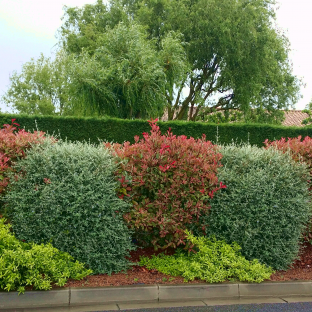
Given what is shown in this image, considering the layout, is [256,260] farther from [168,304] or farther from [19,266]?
[19,266]

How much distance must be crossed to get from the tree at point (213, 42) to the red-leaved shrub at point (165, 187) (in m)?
15.4

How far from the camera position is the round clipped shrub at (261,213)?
503 cm

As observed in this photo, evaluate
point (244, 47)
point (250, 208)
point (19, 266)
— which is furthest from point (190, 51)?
point (19, 266)

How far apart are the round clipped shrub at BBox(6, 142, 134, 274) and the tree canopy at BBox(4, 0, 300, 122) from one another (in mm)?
13977

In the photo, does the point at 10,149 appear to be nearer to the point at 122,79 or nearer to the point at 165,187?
the point at 165,187

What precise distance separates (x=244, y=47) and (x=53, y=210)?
21.5 meters

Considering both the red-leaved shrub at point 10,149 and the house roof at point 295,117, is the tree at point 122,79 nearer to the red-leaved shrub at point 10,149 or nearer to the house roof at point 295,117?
the red-leaved shrub at point 10,149

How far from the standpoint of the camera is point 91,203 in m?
4.48

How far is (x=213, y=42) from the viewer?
2269cm

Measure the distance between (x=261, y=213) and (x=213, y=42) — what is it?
19727 millimetres

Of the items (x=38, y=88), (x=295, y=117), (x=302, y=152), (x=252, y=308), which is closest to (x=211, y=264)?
(x=252, y=308)

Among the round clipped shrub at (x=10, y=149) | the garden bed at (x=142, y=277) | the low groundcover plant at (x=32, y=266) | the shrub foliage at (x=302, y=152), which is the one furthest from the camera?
the shrub foliage at (x=302, y=152)

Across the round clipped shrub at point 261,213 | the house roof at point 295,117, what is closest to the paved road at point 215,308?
the round clipped shrub at point 261,213

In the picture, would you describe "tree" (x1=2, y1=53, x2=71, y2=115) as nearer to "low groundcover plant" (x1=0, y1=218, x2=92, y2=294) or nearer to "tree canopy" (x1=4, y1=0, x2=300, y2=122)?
"tree canopy" (x1=4, y1=0, x2=300, y2=122)
